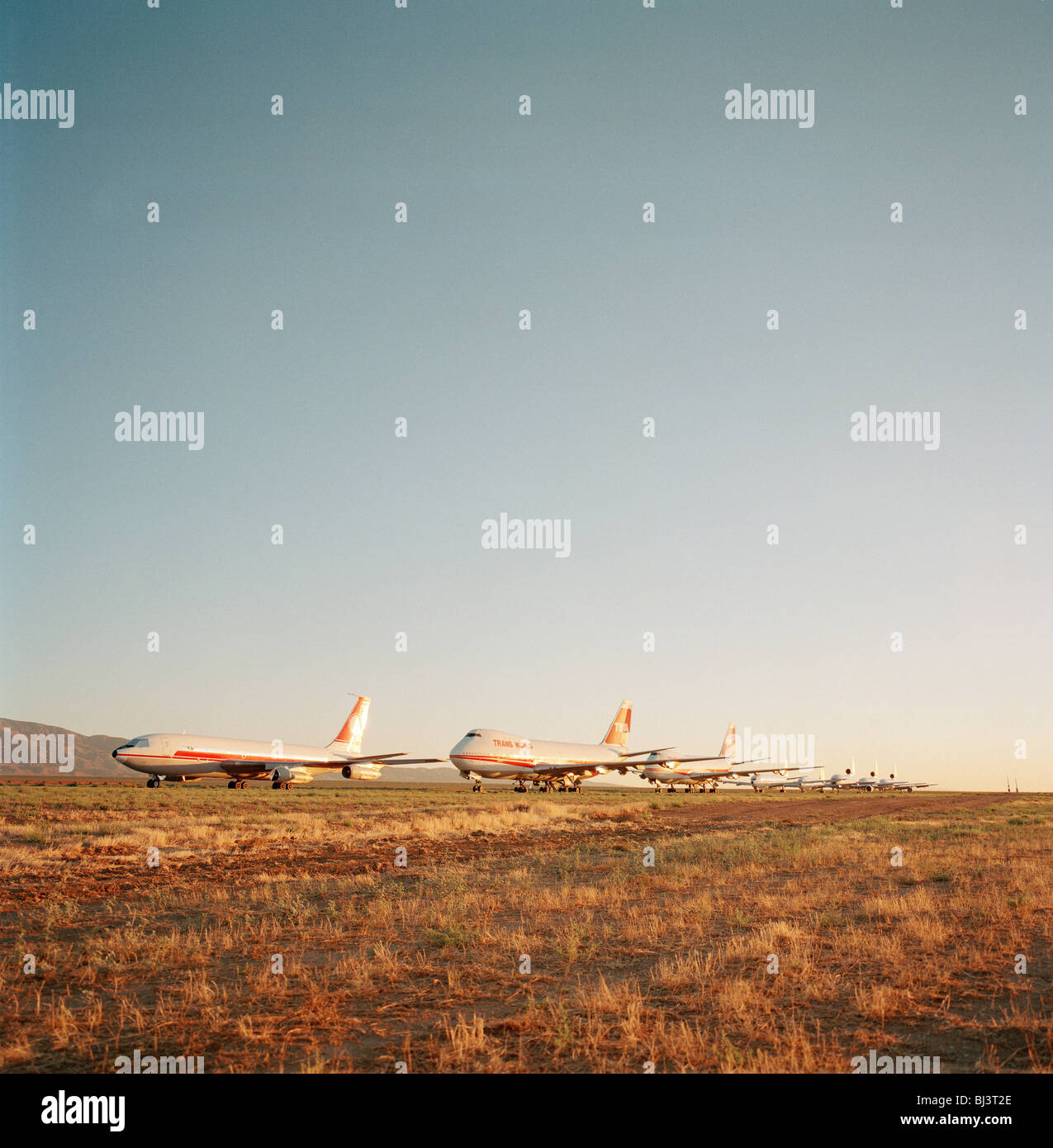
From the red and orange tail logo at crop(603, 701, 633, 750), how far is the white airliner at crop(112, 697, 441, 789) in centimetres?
3730

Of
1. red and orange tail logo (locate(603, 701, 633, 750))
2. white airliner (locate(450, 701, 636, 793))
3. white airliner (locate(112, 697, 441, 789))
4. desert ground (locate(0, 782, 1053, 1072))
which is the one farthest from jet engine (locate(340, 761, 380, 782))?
desert ground (locate(0, 782, 1053, 1072))

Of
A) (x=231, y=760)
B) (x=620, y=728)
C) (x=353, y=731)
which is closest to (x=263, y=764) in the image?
(x=231, y=760)

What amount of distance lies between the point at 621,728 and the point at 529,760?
30.8 meters

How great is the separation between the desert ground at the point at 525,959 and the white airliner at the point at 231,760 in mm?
40852

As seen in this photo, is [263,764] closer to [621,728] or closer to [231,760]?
[231,760]

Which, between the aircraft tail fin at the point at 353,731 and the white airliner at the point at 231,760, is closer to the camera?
the white airliner at the point at 231,760

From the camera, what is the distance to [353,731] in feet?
295

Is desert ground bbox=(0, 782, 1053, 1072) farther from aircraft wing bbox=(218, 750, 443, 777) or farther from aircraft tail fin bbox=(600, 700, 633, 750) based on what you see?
aircraft tail fin bbox=(600, 700, 633, 750)

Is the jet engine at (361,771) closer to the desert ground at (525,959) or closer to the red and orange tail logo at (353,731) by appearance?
the red and orange tail logo at (353,731)

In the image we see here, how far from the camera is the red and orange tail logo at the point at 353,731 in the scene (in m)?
88.4

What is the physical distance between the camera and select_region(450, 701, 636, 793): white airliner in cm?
7744

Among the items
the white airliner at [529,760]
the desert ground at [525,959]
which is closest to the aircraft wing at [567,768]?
the white airliner at [529,760]
